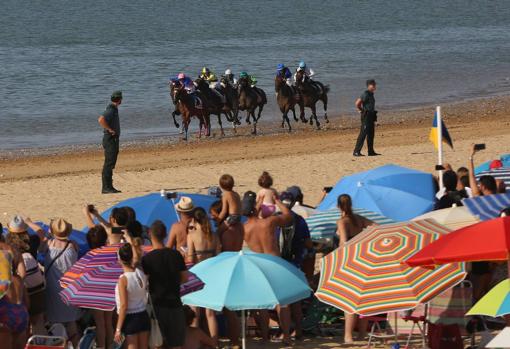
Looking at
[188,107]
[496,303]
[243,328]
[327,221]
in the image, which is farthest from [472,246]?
[188,107]

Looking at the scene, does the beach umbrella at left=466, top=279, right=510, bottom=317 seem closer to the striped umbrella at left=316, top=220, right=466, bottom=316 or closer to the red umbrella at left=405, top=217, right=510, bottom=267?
the red umbrella at left=405, top=217, right=510, bottom=267

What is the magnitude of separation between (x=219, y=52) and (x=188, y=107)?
31044mm

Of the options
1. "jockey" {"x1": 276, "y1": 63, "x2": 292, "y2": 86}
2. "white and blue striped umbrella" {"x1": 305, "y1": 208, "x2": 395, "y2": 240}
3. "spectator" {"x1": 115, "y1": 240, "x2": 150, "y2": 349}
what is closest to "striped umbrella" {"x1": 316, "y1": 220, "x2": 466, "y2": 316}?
"spectator" {"x1": 115, "y1": 240, "x2": 150, "y2": 349}

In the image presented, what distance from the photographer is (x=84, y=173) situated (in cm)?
2409

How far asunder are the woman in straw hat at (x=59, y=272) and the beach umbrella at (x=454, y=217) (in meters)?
3.04

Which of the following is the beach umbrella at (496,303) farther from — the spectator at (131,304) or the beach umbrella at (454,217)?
the spectator at (131,304)

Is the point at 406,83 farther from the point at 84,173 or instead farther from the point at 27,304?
the point at 27,304

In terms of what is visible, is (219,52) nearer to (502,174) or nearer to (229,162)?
(229,162)

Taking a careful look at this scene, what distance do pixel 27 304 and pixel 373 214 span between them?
3.82m

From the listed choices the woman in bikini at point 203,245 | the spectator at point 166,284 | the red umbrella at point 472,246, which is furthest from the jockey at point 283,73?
the red umbrella at point 472,246

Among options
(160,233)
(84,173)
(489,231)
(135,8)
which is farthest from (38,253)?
(135,8)

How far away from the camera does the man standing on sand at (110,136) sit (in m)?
19.8

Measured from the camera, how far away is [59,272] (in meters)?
10.8

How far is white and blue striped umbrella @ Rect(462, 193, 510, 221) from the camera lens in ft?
35.9
